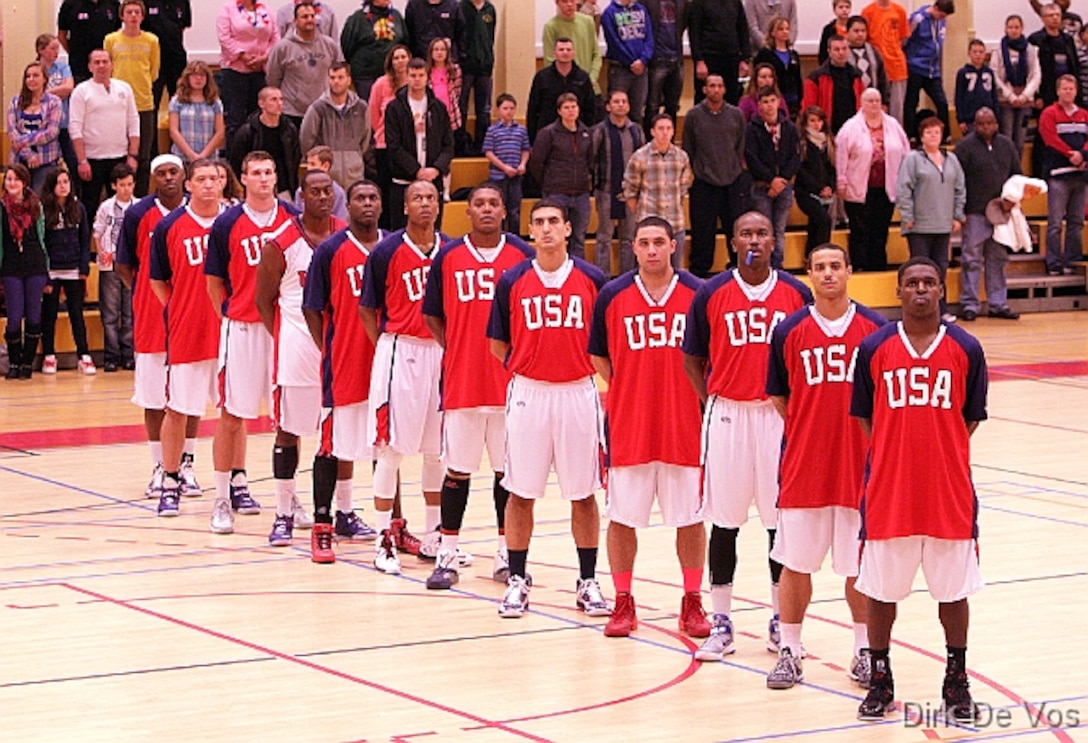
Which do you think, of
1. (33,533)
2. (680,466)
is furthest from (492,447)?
(33,533)

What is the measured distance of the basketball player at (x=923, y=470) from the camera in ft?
27.5

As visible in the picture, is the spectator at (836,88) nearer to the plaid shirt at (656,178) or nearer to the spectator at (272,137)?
the plaid shirt at (656,178)

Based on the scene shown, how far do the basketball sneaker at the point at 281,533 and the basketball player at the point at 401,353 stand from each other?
988mm

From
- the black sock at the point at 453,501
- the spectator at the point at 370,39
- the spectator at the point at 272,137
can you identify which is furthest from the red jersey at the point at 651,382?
the spectator at the point at 370,39

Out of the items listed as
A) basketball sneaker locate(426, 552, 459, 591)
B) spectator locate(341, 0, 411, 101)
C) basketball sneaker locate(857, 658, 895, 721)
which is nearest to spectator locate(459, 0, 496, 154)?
spectator locate(341, 0, 411, 101)

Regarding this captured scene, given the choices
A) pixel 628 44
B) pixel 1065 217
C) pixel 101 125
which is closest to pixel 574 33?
pixel 628 44

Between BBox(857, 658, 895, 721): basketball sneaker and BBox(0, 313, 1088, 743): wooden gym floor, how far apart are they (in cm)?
9

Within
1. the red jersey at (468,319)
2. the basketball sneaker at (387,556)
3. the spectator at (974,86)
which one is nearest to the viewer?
the red jersey at (468,319)

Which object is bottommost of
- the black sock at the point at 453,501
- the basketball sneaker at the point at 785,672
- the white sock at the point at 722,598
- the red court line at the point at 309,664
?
the red court line at the point at 309,664

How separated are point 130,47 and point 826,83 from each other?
839cm

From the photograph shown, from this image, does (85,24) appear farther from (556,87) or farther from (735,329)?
(735,329)

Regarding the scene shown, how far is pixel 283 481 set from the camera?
1238 centimetres

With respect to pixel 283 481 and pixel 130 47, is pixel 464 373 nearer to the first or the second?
pixel 283 481

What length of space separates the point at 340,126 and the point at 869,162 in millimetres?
6594
